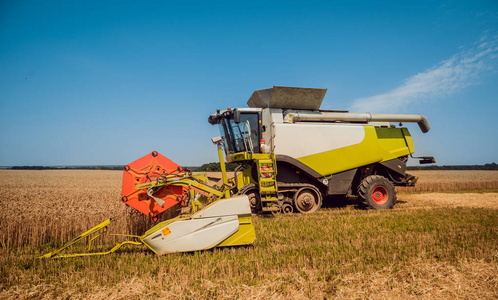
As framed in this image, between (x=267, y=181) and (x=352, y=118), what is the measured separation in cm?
353

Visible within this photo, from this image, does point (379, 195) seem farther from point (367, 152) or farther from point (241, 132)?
point (241, 132)

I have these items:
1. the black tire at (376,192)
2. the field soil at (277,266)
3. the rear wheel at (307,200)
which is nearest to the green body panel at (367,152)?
the black tire at (376,192)

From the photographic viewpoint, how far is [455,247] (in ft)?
13.4

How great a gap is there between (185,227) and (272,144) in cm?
416

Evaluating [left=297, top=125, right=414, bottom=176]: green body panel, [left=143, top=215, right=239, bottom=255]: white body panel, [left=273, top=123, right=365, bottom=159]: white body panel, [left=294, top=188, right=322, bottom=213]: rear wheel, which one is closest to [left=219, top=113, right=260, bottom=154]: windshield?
[left=273, top=123, right=365, bottom=159]: white body panel

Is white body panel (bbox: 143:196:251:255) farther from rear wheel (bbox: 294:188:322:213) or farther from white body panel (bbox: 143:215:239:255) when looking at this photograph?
rear wheel (bbox: 294:188:322:213)

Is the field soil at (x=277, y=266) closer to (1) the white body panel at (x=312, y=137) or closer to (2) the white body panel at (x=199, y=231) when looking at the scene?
(2) the white body panel at (x=199, y=231)

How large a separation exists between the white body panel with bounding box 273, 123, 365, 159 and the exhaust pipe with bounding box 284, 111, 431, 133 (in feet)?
0.69

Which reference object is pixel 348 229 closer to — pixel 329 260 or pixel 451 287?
pixel 329 260

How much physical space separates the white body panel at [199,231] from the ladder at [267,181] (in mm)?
2905

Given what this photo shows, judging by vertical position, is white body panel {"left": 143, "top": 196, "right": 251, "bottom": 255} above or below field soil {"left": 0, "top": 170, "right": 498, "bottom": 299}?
above

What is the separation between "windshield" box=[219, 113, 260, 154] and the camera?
7.38 metres

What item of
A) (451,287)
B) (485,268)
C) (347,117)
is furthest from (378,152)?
(451,287)

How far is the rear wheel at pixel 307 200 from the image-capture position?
7613 mm
